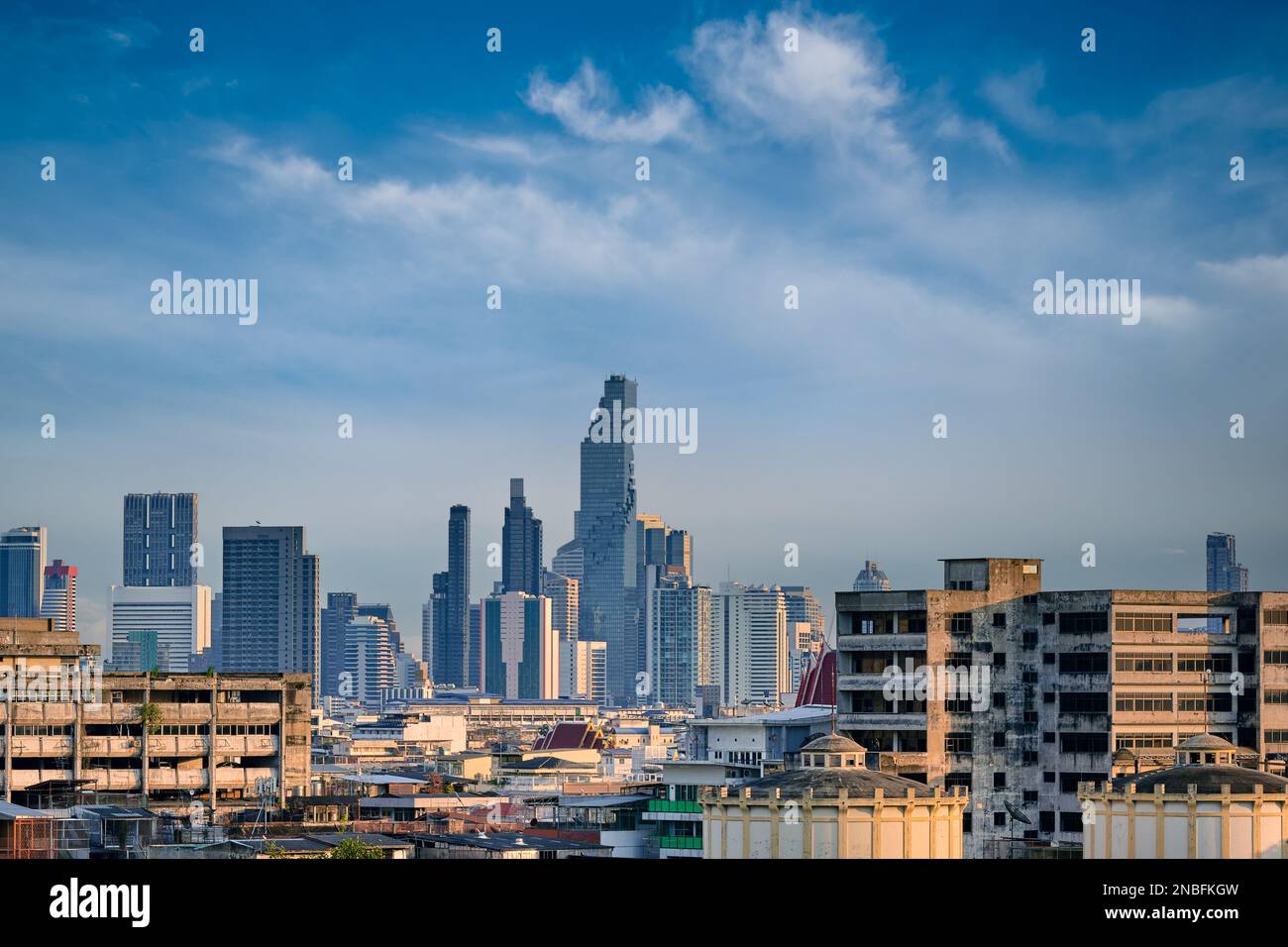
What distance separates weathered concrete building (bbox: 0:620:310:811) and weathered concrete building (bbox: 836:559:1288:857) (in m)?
32.7

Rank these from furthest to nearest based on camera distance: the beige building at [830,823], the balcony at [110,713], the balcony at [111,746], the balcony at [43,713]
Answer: the balcony at [110,713] < the balcony at [111,746] < the balcony at [43,713] < the beige building at [830,823]

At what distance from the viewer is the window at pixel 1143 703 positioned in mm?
91750

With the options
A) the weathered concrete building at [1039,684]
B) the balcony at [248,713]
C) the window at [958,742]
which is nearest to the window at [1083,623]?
the weathered concrete building at [1039,684]

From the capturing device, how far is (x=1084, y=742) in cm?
9212

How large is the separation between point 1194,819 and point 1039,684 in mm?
35284

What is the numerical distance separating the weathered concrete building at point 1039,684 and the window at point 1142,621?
0.33ft

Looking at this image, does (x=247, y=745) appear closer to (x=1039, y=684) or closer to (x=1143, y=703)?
(x=1039, y=684)

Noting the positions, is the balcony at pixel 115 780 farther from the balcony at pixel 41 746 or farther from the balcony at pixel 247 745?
the balcony at pixel 247 745

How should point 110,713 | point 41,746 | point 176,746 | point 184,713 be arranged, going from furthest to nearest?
point 184,713
point 176,746
point 110,713
point 41,746

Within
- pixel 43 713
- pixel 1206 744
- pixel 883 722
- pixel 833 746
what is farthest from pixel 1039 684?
pixel 43 713

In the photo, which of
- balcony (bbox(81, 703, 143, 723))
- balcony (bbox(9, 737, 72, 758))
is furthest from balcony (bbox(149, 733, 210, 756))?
balcony (bbox(9, 737, 72, 758))

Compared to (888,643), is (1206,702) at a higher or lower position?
lower
